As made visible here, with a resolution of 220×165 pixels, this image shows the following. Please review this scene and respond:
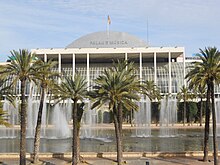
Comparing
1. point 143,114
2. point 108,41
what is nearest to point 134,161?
point 143,114

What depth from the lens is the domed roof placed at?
107 metres

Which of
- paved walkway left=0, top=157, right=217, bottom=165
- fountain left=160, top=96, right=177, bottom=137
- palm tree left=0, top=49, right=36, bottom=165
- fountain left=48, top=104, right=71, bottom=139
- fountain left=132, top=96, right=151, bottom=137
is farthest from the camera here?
fountain left=160, top=96, right=177, bottom=137

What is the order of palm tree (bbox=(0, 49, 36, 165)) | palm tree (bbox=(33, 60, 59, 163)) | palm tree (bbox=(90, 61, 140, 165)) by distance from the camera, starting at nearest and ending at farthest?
palm tree (bbox=(0, 49, 36, 165)) → palm tree (bbox=(33, 60, 59, 163)) → palm tree (bbox=(90, 61, 140, 165))

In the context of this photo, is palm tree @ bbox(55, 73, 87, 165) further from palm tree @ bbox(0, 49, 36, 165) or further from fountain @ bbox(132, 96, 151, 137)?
fountain @ bbox(132, 96, 151, 137)

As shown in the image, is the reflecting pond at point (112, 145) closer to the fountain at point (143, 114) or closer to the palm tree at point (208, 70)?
the palm tree at point (208, 70)

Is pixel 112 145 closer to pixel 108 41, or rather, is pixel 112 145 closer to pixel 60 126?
pixel 60 126

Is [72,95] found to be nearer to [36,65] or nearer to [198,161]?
[36,65]

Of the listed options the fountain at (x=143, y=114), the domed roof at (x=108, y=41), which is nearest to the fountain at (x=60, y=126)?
the fountain at (x=143, y=114)

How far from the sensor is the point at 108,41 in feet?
352

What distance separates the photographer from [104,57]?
101m

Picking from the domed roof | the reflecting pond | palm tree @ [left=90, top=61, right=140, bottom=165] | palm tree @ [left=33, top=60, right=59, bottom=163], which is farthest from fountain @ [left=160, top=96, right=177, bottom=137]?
palm tree @ [left=33, top=60, right=59, bottom=163]

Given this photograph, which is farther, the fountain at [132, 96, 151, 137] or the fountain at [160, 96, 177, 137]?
the fountain at [160, 96, 177, 137]

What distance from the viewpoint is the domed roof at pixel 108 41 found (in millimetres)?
107188

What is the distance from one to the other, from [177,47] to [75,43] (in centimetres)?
3897
